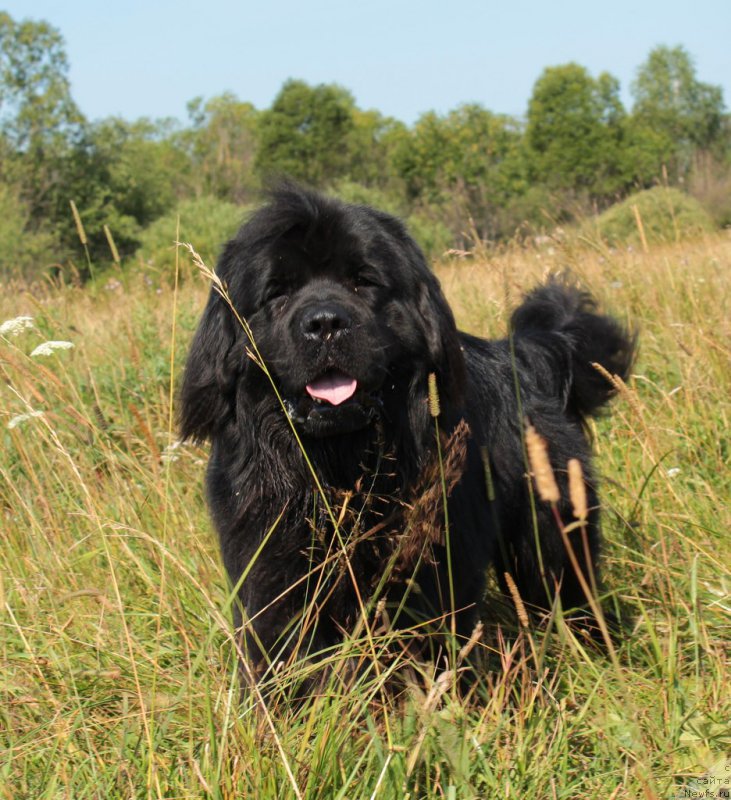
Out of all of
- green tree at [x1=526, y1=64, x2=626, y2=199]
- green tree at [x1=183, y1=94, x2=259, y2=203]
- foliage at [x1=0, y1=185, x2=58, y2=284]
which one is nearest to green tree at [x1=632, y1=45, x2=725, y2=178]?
green tree at [x1=526, y1=64, x2=626, y2=199]

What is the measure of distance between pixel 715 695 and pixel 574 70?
164 ft

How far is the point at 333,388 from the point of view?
260 centimetres

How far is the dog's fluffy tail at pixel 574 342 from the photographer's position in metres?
3.63

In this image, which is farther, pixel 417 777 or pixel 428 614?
pixel 428 614

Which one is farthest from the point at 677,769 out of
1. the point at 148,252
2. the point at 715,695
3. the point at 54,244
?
the point at 54,244

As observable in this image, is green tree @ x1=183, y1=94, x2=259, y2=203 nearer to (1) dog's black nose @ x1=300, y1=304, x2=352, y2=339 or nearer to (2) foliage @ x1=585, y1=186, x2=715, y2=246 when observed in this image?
(2) foliage @ x1=585, y1=186, x2=715, y2=246

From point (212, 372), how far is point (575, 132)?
46.1 metres

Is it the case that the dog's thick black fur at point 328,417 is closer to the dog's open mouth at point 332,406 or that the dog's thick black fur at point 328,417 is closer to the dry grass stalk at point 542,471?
the dog's open mouth at point 332,406

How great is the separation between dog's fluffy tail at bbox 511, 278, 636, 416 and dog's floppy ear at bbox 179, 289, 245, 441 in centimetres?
130

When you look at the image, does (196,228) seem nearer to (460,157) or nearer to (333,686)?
(333,686)

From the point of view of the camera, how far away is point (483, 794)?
205 cm

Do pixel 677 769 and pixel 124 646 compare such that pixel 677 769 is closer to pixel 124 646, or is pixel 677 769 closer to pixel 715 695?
pixel 715 695

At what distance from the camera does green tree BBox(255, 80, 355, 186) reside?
49719 millimetres

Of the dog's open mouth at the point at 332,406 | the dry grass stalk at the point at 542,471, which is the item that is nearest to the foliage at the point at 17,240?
the dog's open mouth at the point at 332,406
